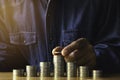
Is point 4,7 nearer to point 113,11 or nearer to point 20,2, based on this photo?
point 20,2

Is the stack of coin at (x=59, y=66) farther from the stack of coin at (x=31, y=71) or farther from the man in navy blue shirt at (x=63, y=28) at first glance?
the man in navy blue shirt at (x=63, y=28)

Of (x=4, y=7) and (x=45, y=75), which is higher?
(x=4, y=7)

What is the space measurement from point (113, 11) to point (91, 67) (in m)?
0.39

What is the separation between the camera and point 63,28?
68.0 inches

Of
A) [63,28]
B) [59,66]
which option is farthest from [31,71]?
[63,28]

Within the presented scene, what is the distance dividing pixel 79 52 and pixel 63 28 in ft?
1.31

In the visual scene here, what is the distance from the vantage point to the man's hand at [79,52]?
1.31 metres

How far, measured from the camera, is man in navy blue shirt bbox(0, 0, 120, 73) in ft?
5.48

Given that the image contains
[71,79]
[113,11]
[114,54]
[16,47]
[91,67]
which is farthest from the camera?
[16,47]

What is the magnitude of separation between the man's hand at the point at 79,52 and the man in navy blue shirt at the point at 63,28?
165 mm

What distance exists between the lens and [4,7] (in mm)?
1865

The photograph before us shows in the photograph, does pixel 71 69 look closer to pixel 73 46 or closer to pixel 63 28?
pixel 73 46

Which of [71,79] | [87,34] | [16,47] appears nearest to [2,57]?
[16,47]

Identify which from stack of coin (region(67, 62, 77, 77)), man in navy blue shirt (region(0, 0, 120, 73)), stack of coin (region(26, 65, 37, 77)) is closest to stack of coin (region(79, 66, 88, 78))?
stack of coin (region(67, 62, 77, 77))
